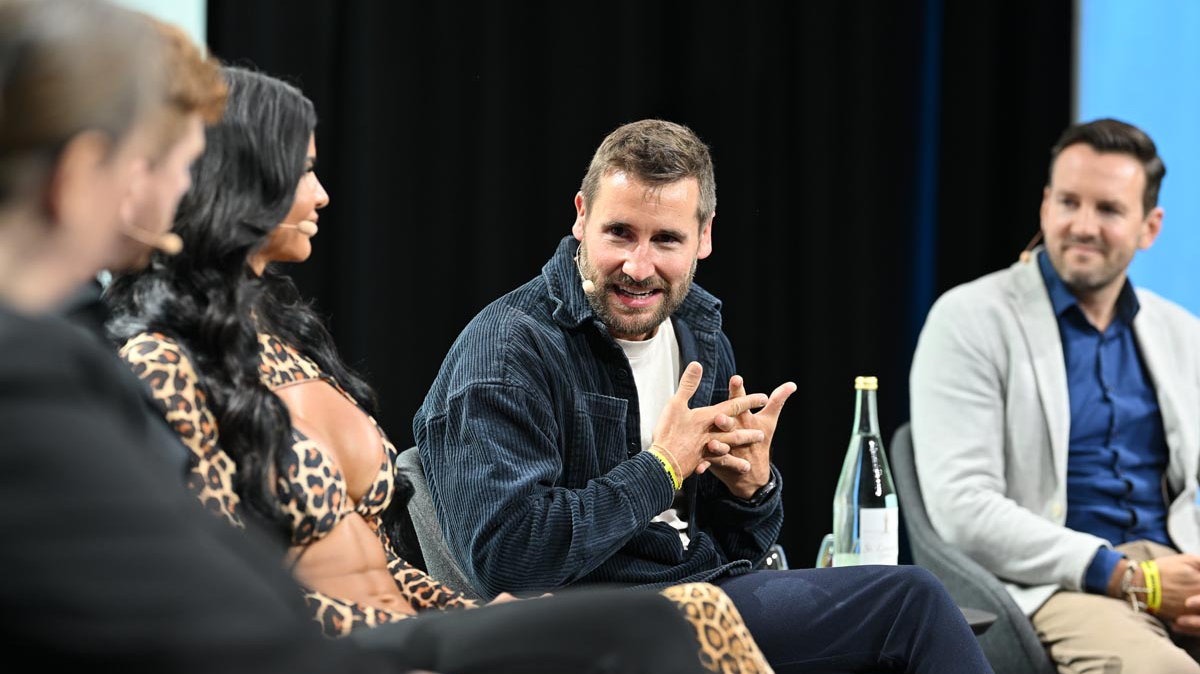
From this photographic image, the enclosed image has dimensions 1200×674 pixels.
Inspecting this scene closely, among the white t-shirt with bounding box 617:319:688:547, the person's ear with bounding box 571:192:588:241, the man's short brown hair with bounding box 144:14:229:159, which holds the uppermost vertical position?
the man's short brown hair with bounding box 144:14:229:159

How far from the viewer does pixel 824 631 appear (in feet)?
6.62

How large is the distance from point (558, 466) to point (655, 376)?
1.11 ft

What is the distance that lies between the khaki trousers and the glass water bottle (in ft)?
1.37

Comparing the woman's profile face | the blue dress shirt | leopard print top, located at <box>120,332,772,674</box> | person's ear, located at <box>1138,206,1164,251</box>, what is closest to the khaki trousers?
the blue dress shirt

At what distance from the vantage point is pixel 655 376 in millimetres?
2281

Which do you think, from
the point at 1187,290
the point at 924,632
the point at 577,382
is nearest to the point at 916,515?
the point at 924,632

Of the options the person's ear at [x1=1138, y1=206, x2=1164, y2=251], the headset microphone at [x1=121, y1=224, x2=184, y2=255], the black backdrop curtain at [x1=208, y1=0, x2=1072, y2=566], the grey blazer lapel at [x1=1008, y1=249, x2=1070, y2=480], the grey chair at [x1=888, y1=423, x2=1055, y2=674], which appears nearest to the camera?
the headset microphone at [x1=121, y1=224, x2=184, y2=255]

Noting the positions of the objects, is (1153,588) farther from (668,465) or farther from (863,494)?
(668,465)

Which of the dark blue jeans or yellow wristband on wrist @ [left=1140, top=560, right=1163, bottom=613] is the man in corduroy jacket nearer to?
the dark blue jeans

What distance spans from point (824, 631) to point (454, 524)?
604 mm

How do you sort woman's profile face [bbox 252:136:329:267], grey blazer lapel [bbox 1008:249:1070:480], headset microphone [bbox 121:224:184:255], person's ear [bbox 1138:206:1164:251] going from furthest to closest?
person's ear [bbox 1138:206:1164:251], grey blazer lapel [bbox 1008:249:1070:480], woman's profile face [bbox 252:136:329:267], headset microphone [bbox 121:224:184:255]

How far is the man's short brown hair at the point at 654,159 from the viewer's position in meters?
2.20

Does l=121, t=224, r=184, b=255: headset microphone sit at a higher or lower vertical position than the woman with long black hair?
higher

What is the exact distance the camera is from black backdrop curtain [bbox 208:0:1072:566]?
3279 millimetres
